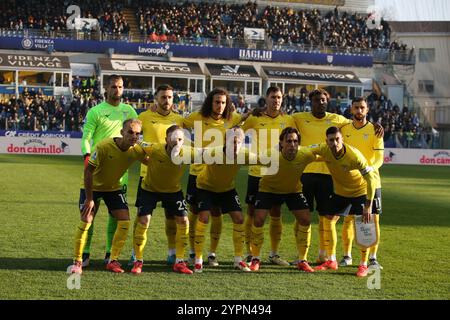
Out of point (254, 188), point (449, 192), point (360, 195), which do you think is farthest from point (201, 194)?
point (449, 192)

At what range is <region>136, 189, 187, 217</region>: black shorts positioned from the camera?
8664mm

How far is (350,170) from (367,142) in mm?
694

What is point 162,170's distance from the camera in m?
8.59

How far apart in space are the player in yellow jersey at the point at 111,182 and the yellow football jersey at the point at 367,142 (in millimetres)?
2740

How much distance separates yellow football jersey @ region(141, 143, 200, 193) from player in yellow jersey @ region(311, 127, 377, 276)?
1633 millimetres

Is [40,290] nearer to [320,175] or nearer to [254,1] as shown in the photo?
[320,175]

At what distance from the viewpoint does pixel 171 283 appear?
25.7ft

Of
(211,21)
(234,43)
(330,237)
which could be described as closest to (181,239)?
(330,237)

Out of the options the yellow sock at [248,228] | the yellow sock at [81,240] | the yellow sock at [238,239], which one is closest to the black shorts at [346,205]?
the yellow sock at [248,228]

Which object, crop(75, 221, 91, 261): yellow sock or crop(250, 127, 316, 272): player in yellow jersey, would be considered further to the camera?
crop(250, 127, 316, 272): player in yellow jersey

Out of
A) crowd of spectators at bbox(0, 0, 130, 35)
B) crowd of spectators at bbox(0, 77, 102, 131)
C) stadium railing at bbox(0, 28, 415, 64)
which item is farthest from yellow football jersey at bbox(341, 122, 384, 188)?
crowd of spectators at bbox(0, 0, 130, 35)

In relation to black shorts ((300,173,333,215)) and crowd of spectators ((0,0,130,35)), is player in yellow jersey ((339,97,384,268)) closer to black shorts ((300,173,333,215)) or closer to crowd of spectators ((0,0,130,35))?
black shorts ((300,173,333,215))

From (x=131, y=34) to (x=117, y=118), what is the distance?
126 feet

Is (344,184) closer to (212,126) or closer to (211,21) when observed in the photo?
(212,126)
